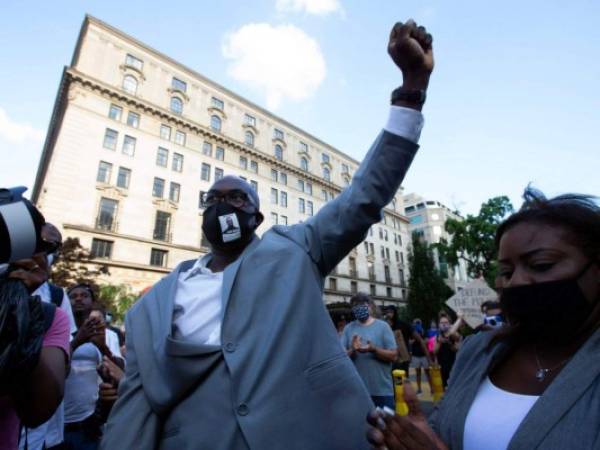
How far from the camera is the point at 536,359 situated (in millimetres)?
1454

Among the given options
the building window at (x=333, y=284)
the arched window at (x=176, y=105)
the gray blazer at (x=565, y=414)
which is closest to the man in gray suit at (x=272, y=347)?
the gray blazer at (x=565, y=414)

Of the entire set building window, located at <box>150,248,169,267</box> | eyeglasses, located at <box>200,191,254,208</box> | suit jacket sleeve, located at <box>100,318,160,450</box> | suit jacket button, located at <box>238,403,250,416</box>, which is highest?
building window, located at <box>150,248,169,267</box>

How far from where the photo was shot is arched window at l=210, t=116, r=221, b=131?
122ft

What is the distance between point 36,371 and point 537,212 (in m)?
2.33

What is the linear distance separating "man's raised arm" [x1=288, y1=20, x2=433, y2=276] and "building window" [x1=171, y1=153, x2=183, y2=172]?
1297 inches

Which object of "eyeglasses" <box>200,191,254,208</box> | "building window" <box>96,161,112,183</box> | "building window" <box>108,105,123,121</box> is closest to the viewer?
"eyeglasses" <box>200,191,254,208</box>

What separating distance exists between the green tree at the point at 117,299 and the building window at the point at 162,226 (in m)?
5.79

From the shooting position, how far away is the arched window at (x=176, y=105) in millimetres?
34219

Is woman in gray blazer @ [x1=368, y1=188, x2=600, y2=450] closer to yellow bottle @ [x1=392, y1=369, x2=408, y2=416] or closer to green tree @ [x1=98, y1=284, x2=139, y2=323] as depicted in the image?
yellow bottle @ [x1=392, y1=369, x2=408, y2=416]

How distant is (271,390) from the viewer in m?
1.31

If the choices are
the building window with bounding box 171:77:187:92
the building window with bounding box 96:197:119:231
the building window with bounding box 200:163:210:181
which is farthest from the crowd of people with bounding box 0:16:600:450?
the building window with bounding box 171:77:187:92

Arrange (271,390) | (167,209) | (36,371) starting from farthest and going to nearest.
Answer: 1. (167,209)
2. (36,371)
3. (271,390)

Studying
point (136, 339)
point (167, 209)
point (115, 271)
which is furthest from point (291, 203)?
point (136, 339)

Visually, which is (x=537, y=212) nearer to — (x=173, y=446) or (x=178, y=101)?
(x=173, y=446)
